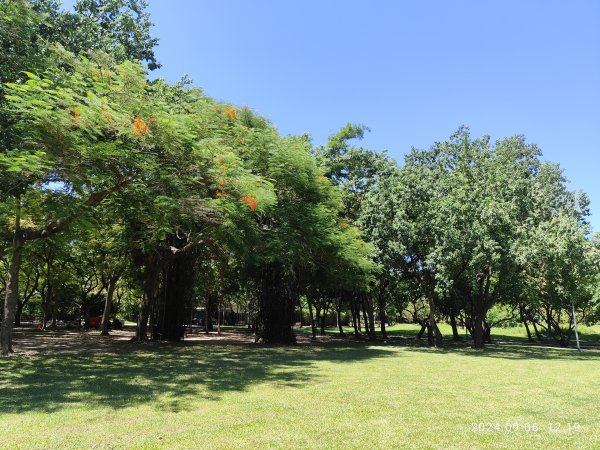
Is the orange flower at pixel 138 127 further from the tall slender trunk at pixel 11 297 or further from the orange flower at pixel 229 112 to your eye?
the orange flower at pixel 229 112

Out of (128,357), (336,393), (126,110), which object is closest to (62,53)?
(126,110)

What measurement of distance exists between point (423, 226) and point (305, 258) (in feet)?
24.1

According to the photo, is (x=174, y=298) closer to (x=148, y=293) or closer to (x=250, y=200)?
(x=148, y=293)

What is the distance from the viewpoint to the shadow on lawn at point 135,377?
7.38 m

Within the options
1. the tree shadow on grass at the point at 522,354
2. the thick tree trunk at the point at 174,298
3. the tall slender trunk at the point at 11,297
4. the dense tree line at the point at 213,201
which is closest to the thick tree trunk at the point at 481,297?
the dense tree line at the point at 213,201

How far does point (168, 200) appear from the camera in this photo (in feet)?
40.0

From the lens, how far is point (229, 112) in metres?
17.5

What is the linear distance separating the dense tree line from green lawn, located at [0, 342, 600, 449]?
14.6ft

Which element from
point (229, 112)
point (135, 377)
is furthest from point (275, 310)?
point (135, 377)

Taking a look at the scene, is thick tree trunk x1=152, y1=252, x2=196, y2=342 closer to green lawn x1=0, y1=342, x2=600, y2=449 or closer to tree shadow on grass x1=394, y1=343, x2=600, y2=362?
green lawn x1=0, y1=342, x2=600, y2=449

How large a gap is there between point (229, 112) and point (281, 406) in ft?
44.0

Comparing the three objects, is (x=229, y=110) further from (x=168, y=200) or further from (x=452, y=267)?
(x=452, y=267)

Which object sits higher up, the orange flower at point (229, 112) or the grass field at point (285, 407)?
the orange flower at point (229, 112)

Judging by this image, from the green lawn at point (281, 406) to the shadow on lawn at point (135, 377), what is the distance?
0.03 meters
